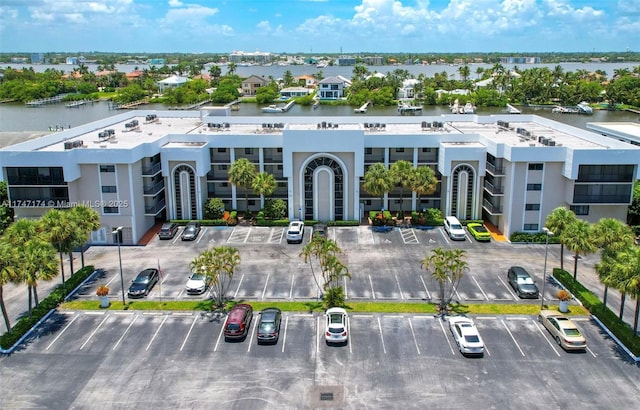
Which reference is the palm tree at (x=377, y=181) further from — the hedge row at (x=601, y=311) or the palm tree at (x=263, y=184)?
the hedge row at (x=601, y=311)

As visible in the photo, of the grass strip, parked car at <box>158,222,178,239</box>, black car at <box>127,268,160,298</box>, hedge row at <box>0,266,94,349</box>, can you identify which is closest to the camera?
hedge row at <box>0,266,94,349</box>

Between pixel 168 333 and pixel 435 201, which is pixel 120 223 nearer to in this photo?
pixel 168 333

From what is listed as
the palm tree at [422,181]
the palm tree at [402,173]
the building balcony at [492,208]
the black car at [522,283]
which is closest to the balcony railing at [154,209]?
the palm tree at [402,173]

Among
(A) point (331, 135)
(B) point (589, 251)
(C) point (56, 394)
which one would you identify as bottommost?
(C) point (56, 394)

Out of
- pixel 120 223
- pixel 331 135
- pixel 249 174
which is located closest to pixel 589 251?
pixel 331 135

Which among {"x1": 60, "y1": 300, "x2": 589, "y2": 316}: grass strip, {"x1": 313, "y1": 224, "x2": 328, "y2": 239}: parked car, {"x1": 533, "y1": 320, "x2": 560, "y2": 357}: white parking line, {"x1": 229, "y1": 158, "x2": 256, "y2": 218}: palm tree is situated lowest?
{"x1": 533, "y1": 320, "x2": 560, "y2": 357}: white parking line

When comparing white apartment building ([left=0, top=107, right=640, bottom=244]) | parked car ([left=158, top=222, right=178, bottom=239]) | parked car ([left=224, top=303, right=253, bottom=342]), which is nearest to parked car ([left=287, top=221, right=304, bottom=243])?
white apartment building ([left=0, top=107, right=640, bottom=244])

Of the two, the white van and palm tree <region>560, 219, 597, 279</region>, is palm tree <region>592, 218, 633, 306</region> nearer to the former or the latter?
palm tree <region>560, 219, 597, 279</region>
